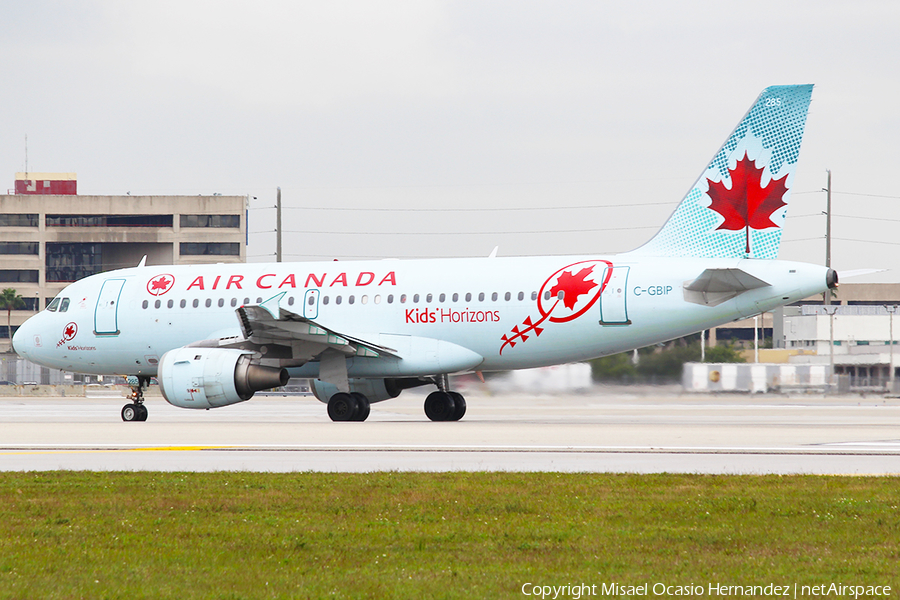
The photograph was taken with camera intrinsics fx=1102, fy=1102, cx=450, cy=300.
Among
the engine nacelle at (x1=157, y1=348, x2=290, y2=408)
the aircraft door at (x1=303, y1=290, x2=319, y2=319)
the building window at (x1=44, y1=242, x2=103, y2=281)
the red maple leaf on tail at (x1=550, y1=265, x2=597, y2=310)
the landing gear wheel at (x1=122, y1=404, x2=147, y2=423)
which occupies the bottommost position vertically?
the landing gear wheel at (x1=122, y1=404, x2=147, y2=423)

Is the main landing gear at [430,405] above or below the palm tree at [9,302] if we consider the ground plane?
below

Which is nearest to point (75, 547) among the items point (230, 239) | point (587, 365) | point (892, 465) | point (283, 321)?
point (892, 465)

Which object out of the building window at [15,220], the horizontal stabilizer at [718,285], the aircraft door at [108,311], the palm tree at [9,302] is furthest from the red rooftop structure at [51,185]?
the horizontal stabilizer at [718,285]

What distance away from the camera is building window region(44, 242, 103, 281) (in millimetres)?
121750

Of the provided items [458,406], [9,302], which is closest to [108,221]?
[9,302]

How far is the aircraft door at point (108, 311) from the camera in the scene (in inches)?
1196

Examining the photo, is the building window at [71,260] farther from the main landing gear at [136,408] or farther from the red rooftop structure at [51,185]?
the main landing gear at [136,408]

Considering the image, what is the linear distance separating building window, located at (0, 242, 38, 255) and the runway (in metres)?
95.9

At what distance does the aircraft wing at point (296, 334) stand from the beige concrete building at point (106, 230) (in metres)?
93.5

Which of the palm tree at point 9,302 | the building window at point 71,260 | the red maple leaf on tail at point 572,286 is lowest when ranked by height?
the red maple leaf on tail at point 572,286

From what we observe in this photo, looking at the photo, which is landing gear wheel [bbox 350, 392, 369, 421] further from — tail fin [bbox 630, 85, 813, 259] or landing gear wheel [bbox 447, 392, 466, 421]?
tail fin [bbox 630, 85, 813, 259]

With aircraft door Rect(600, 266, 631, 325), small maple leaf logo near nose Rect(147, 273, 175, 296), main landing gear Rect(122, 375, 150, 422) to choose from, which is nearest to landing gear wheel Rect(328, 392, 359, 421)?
main landing gear Rect(122, 375, 150, 422)

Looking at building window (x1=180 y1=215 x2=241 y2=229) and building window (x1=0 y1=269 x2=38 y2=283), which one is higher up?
building window (x1=180 y1=215 x2=241 y2=229)

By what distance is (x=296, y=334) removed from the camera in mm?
25453
